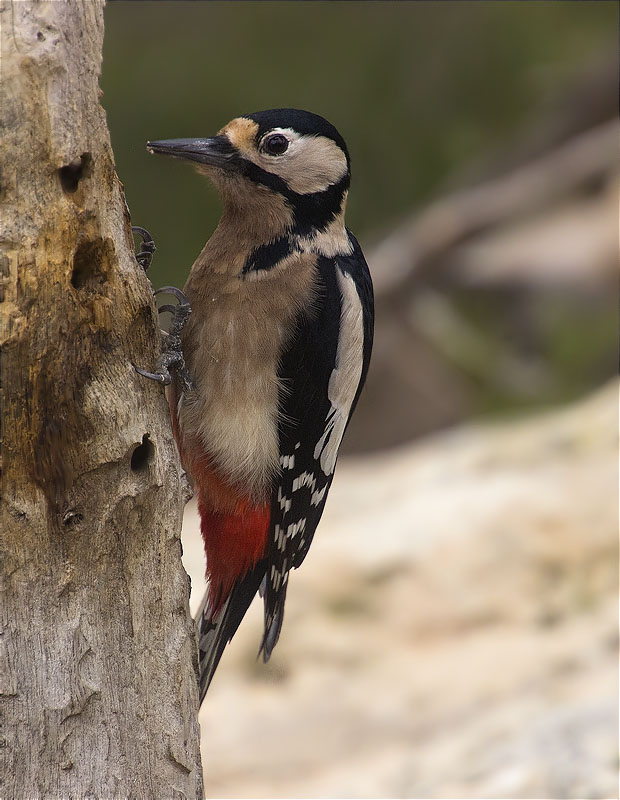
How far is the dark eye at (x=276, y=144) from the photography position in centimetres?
240

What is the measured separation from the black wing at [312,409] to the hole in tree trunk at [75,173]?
2.42 feet

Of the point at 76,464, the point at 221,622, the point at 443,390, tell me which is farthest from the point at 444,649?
the point at 443,390

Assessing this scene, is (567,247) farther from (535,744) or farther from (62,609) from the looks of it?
(62,609)

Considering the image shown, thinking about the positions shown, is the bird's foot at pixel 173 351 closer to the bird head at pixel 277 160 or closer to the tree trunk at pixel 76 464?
the tree trunk at pixel 76 464

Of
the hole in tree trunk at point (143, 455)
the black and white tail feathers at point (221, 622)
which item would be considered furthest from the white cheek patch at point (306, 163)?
the black and white tail feathers at point (221, 622)

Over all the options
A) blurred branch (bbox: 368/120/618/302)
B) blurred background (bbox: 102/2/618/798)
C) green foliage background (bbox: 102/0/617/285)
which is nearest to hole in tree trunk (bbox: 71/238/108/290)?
blurred background (bbox: 102/2/618/798)

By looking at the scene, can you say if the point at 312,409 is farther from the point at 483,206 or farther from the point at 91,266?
the point at 483,206

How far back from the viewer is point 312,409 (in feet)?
7.92

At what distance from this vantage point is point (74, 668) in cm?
178

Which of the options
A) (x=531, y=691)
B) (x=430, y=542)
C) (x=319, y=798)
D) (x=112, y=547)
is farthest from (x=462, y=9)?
(x=112, y=547)

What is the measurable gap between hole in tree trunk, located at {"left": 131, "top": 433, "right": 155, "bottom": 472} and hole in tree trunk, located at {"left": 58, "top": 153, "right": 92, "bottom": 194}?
1.54ft

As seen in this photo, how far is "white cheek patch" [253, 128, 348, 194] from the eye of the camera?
241 cm

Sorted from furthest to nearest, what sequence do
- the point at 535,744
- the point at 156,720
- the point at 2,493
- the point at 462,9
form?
the point at 462,9 < the point at 535,744 < the point at 156,720 < the point at 2,493

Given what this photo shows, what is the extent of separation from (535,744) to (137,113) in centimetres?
471
